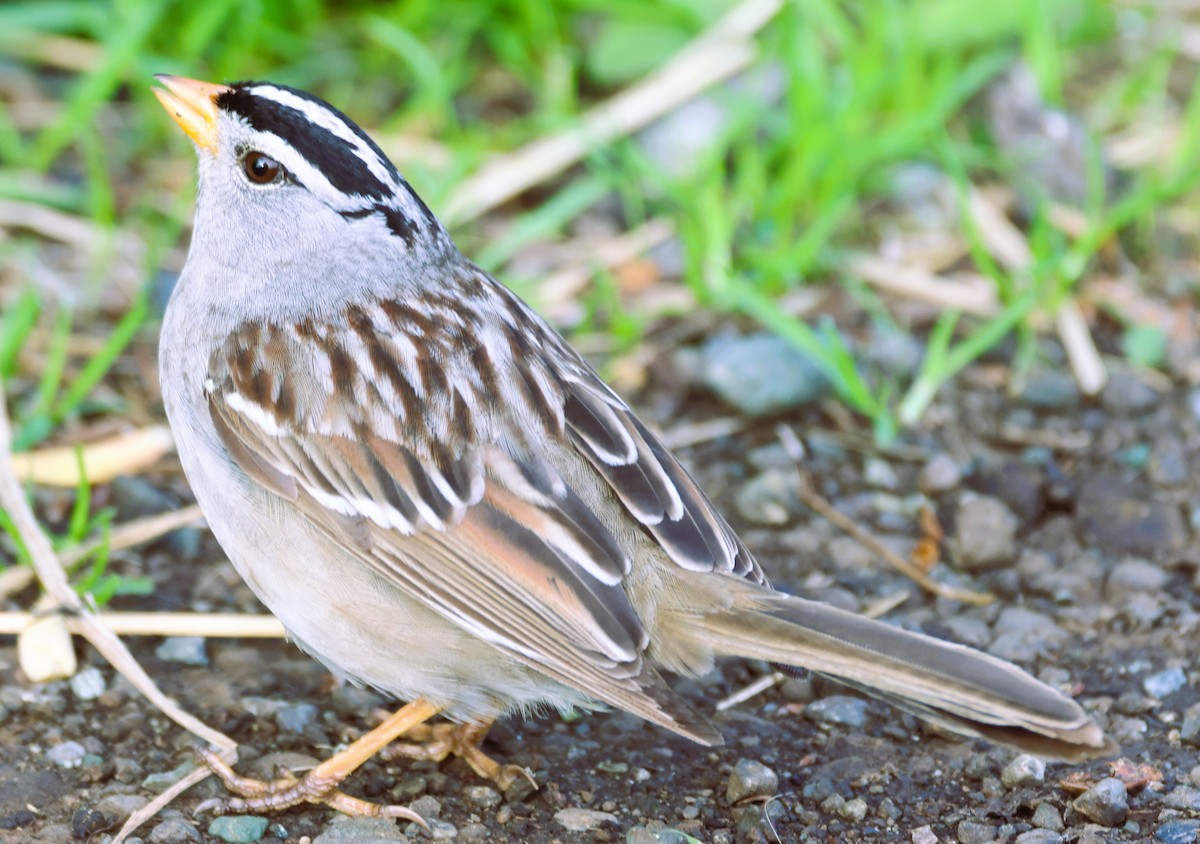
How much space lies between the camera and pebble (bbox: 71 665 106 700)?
4.26 meters

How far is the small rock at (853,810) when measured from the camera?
384cm

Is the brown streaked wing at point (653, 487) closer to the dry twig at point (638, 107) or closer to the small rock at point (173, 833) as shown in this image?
the small rock at point (173, 833)

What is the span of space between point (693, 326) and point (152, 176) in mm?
2419

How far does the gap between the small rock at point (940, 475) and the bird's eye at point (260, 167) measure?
94.3 inches

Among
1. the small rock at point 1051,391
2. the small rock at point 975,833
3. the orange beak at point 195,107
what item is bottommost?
the small rock at point 975,833

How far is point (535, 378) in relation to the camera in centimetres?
409

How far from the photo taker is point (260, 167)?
425cm

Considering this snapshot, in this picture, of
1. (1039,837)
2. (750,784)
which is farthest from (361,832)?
(1039,837)

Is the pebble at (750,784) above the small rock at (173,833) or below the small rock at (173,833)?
below

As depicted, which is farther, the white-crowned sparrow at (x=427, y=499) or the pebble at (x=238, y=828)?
the pebble at (x=238, y=828)

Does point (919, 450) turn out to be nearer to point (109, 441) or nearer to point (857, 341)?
point (857, 341)

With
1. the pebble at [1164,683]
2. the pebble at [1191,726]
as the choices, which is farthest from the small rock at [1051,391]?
the pebble at [1191,726]

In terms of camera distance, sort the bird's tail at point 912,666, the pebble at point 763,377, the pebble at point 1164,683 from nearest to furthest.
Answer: the bird's tail at point 912,666
the pebble at point 1164,683
the pebble at point 763,377

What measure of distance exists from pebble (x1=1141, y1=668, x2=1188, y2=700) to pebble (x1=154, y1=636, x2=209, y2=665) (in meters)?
2.61
